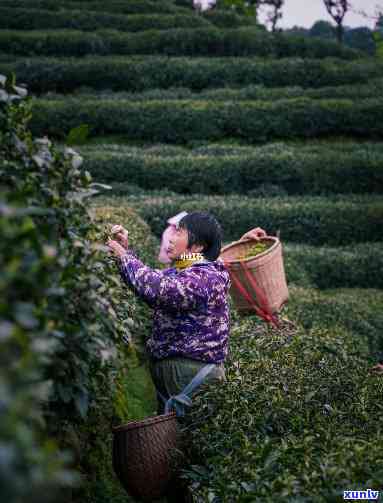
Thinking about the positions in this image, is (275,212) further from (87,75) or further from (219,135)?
(87,75)

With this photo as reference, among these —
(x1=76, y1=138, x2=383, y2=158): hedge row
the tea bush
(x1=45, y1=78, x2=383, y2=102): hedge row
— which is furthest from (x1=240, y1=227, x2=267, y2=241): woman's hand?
(x1=45, y1=78, x2=383, y2=102): hedge row

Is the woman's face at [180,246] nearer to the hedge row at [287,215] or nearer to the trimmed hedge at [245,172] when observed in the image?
the hedge row at [287,215]

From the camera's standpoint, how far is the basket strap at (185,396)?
3607 mm

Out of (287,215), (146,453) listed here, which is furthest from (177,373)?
(287,215)

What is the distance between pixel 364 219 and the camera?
46.2 feet

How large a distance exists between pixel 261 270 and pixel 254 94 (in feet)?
55.6

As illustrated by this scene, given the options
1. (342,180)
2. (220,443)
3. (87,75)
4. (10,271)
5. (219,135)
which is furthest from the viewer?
(87,75)

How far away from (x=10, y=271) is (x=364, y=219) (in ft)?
43.8

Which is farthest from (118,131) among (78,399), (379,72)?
(78,399)

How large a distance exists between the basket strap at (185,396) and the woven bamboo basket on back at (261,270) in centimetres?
191

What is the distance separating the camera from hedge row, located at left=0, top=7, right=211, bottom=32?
27984mm

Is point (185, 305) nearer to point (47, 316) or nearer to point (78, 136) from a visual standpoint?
point (78, 136)

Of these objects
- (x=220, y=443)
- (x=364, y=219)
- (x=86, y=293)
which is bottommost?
(x=364, y=219)

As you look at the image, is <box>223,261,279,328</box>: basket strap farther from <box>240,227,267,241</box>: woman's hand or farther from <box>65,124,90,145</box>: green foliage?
<box>65,124,90,145</box>: green foliage
